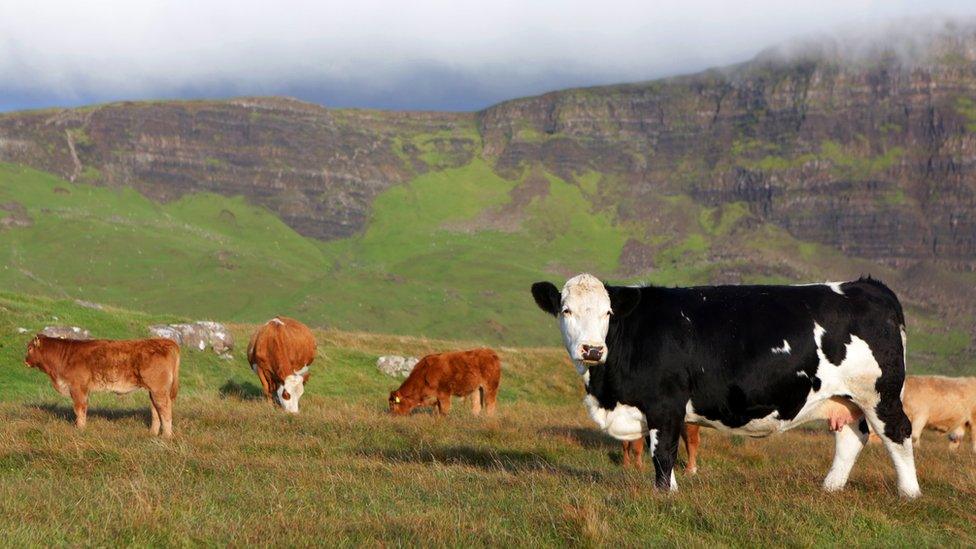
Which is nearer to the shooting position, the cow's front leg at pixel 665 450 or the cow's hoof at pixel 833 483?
the cow's front leg at pixel 665 450

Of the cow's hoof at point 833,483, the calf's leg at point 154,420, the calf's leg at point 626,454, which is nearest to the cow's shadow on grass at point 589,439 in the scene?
the calf's leg at point 626,454

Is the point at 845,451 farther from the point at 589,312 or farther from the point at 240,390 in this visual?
the point at 240,390

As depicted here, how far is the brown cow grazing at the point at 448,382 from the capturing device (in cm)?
2159

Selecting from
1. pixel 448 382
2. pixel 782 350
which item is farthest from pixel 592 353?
pixel 448 382

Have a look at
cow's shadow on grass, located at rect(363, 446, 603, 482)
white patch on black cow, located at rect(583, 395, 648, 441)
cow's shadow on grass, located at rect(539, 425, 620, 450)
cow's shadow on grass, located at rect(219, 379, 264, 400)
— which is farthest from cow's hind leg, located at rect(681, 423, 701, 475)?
cow's shadow on grass, located at rect(219, 379, 264, 400)

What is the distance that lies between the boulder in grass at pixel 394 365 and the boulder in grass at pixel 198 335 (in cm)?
554

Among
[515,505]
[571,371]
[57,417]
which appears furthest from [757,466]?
[571,371]

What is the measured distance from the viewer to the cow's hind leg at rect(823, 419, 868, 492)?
1147 centimetres

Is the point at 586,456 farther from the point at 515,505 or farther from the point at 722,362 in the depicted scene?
the point at 515,505

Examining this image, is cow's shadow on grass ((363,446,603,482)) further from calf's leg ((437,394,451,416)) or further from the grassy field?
calf's leg ((437,394,451,416))

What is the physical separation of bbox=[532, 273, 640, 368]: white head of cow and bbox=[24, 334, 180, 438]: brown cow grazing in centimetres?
863

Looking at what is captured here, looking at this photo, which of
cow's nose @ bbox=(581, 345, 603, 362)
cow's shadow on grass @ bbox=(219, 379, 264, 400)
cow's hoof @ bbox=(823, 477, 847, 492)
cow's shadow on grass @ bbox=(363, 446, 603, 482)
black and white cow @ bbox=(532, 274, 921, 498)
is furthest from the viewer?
cow's shadow on grass @ bbox=(219, 379, 264, 400)

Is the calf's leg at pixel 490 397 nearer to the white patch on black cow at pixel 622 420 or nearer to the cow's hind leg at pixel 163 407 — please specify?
the cow's hind leg at pixel 163 407

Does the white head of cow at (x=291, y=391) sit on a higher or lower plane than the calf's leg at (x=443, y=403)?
higher
